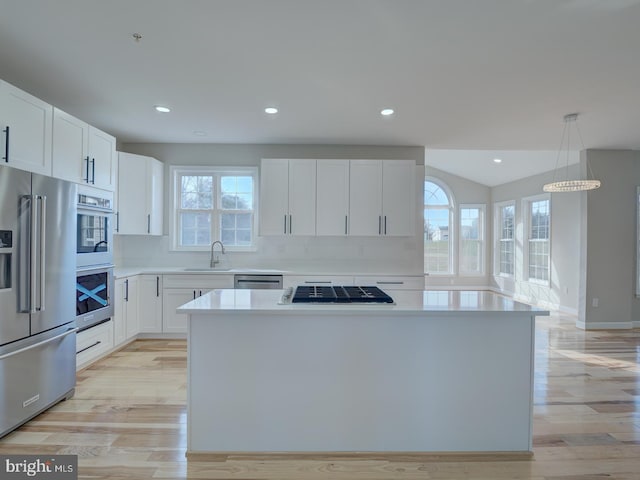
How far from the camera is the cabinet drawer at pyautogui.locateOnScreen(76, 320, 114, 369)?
311cm

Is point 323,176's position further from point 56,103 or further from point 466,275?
point 466,275

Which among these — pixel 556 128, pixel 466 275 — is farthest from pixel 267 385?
pixel 466 275

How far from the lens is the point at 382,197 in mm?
4543

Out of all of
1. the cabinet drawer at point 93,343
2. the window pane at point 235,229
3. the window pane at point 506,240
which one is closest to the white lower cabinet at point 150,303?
the cabinet drawer at point 93,343

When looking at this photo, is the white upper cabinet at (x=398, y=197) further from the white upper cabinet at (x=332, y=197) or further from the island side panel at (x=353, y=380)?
the island side panel at (x=353, y=380)

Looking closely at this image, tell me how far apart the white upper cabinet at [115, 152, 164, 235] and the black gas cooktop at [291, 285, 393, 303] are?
2952 mm

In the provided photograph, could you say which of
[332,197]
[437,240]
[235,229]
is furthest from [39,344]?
[437,240]

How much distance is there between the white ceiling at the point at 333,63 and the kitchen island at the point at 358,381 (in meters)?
1.73

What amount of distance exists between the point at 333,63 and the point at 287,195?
2.11 m

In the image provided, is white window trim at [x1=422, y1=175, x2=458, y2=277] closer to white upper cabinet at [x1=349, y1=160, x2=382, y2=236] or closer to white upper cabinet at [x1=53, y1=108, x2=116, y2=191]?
white upper cabinet at [x1=349, y1=160, x2=382, y2=236]

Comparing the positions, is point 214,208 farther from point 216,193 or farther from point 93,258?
point 93,258


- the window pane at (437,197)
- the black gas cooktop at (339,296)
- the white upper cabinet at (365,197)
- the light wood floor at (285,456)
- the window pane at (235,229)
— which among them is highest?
the window pane at (437,197)

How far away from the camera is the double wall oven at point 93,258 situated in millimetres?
3031

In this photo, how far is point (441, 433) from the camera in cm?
202
